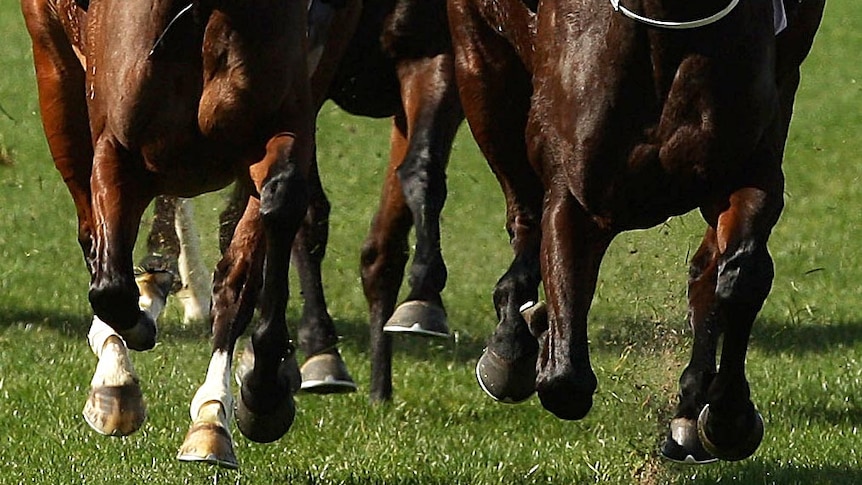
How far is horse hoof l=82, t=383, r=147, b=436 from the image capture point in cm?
573

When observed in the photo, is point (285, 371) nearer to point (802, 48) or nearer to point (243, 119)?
point (243, 119)

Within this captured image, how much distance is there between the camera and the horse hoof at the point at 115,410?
573 cm

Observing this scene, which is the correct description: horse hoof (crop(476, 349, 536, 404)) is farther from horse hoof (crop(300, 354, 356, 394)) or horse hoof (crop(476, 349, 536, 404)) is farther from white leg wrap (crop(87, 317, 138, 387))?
white leg wrap (crop(87, 317, 138, 387))

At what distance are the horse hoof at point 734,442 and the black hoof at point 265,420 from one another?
1206 mm

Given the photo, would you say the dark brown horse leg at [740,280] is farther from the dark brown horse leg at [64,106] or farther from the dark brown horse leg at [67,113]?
the dark brown horse leg at [67,113]

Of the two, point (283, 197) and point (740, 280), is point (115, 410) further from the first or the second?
point (740, 280)

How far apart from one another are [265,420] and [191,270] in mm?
3643

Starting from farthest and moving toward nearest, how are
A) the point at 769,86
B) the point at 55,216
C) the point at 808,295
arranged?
the point at 55,216 → the point at 808,295 → the point at 769,86

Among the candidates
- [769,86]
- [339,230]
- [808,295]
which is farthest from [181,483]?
[339,230]

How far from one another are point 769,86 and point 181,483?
221cm

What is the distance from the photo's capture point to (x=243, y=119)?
17.2 feet

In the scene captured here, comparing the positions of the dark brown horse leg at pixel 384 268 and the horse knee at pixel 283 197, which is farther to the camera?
the dark brown horse leg at pixel 384 268

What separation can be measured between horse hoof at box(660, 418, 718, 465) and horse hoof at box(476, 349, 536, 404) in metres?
0.51

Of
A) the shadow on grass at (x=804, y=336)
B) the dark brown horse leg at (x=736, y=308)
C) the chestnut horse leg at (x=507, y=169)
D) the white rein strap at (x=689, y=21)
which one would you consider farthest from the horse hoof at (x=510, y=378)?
the shadow on grass at (x=804, y=336)
